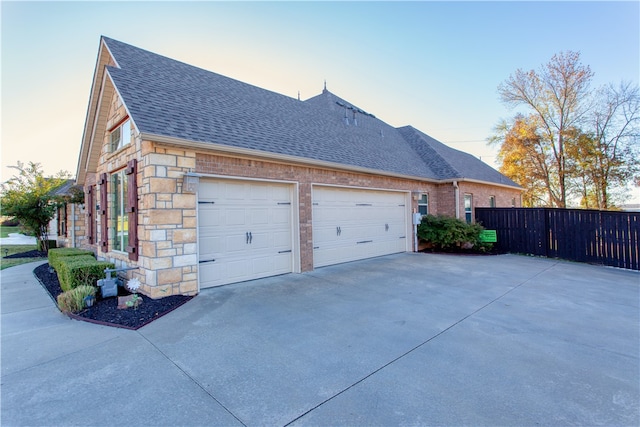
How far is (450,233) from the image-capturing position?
10.8 m

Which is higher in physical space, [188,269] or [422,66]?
[422,66]

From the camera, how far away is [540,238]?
33.9 feet

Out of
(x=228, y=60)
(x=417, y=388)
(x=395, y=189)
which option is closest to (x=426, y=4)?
(x=395, y=189)

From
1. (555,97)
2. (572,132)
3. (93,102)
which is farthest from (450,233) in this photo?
(555,97)

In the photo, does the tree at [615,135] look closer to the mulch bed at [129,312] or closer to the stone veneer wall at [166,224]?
the stone veneer wall at [166,224]

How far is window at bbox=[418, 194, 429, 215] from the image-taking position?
12.1 metres

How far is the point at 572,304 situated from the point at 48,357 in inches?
304

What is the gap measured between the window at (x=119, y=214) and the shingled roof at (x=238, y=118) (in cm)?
201

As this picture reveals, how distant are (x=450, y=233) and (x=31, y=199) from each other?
54.6 ft

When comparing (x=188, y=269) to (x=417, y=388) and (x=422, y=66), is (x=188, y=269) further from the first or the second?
(x=422, y=66)

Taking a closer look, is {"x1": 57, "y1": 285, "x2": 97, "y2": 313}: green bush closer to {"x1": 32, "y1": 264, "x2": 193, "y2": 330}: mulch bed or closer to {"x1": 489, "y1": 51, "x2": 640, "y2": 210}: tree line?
{"x1": 32, "y1": 264, "x2": 193, "y2": 330}: mulch bed

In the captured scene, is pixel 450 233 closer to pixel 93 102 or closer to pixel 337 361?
pixel 337 361

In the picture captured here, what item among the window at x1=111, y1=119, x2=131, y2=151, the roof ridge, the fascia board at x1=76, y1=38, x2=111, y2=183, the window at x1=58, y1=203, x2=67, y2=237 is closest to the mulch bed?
the window at x1=111, y1=119, x2=131, y2=151

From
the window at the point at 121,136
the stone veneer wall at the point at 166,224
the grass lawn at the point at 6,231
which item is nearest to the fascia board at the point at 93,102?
the window at the point at 121,136
